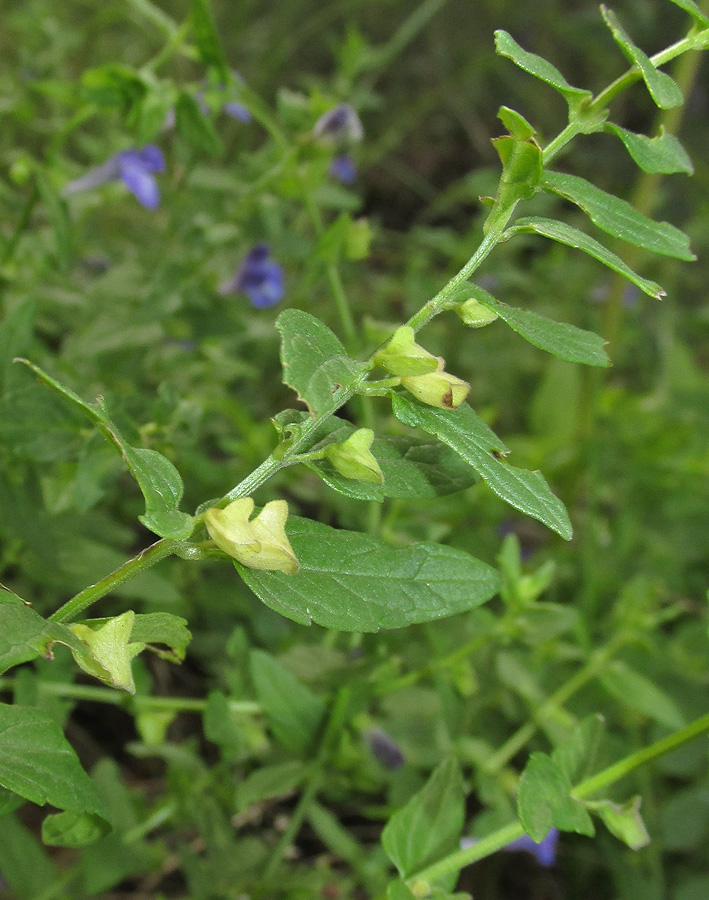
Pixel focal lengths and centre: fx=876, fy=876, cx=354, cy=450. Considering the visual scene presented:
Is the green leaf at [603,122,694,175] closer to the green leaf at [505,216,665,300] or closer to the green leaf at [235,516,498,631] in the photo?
the green leaf at [505,216,665,300]

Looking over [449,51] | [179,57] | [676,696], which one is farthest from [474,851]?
[449,51]

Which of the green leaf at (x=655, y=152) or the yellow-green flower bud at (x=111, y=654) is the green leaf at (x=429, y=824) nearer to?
the yellow-green flower bud at (x=111, y=654)

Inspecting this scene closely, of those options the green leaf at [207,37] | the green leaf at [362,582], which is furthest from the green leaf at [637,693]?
the green leaf at [207,37]

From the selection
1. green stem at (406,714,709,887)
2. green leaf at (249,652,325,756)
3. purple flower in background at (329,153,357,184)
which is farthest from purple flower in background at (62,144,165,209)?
green stem at (406,714,709,887)

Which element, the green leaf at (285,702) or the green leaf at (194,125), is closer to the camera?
the green leaf at (285,702)

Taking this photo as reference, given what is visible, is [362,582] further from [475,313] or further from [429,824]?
[429,824]

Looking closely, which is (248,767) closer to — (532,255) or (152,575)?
(152,575)
